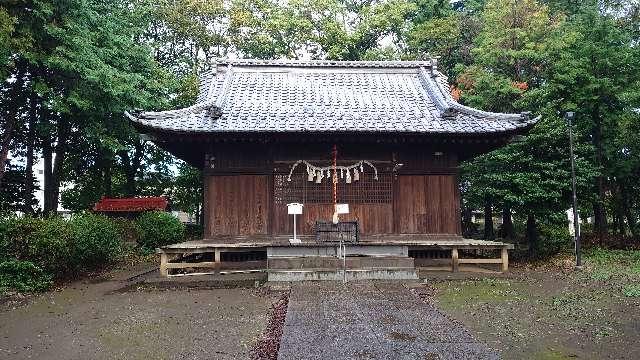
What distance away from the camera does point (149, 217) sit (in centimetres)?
2031

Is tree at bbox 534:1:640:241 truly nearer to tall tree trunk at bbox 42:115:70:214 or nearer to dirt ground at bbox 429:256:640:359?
dirt ground at bbox 429:256:640:359

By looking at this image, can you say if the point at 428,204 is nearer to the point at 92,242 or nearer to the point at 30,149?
the point at 92,242

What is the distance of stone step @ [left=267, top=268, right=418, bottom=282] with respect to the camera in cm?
1098

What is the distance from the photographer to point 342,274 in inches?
→ 437

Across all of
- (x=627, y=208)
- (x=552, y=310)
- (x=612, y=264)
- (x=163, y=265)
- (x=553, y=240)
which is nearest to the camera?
(x=552, y=310)

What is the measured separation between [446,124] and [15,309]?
38.4 feet

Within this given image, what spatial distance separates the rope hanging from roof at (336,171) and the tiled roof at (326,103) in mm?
1292

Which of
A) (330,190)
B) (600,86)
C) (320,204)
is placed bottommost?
(320,204)

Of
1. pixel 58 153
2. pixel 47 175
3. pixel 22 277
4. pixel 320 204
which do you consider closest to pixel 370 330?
pixel 320 204

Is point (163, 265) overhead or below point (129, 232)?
below

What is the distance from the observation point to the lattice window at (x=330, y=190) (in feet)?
45.8

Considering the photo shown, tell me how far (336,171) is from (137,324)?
745cm

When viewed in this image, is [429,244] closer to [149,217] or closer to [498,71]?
[498,71]

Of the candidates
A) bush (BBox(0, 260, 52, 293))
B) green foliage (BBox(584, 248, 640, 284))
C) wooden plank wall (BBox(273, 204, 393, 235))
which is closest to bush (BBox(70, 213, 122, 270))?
bush (BBox(0, 260, 52, 293))
